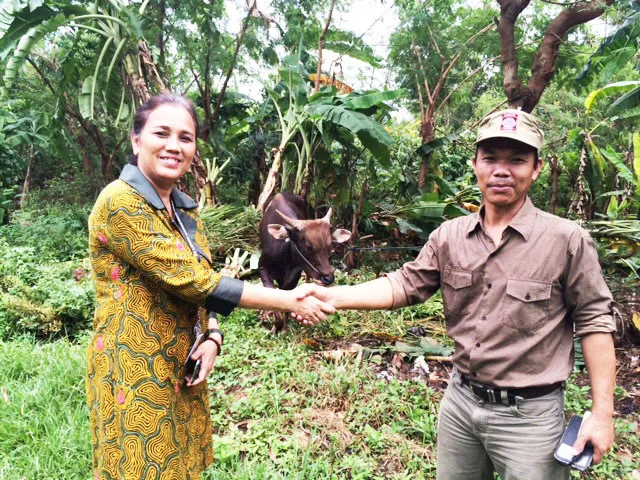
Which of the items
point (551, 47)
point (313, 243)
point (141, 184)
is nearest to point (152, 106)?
point (141, 184)

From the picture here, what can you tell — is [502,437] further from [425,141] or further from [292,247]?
[425,141]

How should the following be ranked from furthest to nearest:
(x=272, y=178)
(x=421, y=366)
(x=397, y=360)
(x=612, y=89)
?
(x=272, y=178), (x=612, y=89), (x=397, y=360), (x=421, y=366)

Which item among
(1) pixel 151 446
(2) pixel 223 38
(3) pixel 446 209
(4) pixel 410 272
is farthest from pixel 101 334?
(2) pixel 223 38

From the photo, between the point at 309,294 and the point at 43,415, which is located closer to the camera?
the point at 309,294

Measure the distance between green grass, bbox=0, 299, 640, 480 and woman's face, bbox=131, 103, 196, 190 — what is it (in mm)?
1718

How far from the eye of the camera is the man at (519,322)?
4.88ft

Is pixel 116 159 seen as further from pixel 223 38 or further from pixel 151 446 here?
pixel 151 446

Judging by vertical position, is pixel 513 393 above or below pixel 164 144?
below

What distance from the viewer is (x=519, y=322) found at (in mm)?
1544

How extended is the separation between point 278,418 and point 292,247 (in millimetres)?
1629

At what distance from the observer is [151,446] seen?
1481 millimetres

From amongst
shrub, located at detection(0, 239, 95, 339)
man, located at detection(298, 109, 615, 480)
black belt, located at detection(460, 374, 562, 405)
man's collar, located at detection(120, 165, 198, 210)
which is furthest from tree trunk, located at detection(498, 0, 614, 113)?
shrub, located at detection(0, 239, 95, 339)

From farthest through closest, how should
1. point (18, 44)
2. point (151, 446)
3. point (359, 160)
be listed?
point (359, 160) < point (18, 44) < point (151, 446)

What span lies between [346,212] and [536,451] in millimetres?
5856
